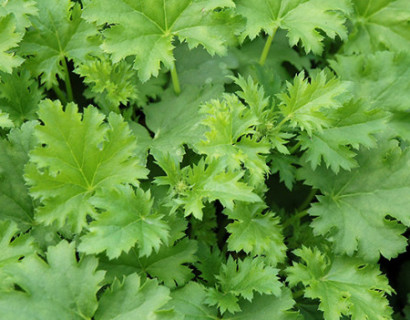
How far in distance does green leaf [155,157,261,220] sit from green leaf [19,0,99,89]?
84 centimetres

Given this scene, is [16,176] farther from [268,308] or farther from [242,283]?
[268,308]

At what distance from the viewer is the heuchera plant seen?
2035 millimetres

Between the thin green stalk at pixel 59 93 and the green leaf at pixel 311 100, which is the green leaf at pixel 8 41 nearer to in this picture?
the thin green stalk at pixel 59 93

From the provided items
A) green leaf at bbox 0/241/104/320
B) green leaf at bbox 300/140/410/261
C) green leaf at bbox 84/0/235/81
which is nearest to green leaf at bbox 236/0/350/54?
green leaf at bbox 84/0/235/81

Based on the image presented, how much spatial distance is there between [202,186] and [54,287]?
0.75 meters

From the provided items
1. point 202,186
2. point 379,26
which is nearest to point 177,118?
point 202,186

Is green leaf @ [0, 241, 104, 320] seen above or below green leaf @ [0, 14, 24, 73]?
below

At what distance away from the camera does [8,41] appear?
2.34 meters

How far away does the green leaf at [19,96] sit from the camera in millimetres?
2486

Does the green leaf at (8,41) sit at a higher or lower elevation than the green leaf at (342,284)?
higher

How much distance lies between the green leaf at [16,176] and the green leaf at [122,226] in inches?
18.1

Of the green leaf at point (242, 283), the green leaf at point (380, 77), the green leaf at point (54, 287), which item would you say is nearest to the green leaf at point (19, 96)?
the green leaf at point (54, 287)

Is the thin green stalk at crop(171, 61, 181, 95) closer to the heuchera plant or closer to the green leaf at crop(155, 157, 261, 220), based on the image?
the heuchera plant

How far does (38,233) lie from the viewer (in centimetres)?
224
